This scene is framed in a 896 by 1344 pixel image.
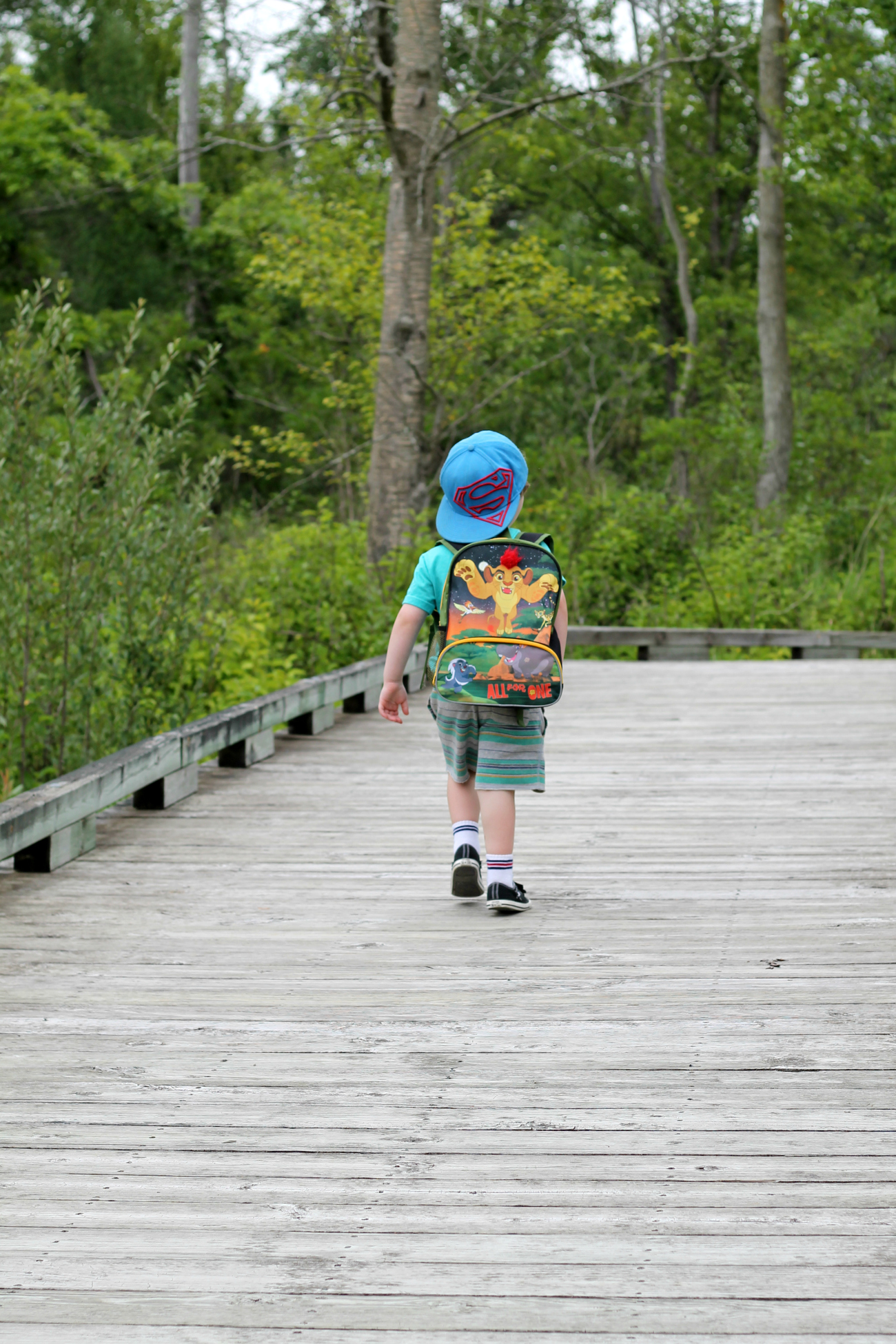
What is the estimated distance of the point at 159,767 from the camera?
6336 mm

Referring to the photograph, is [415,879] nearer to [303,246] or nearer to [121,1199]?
[121,1199]

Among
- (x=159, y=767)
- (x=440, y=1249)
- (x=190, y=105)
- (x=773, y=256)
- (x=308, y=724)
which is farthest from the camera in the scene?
(x=190, y=105)

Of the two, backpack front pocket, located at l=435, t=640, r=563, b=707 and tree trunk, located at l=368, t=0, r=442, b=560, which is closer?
backpack front pocket, located at l=435, t=640, r=563, b=707

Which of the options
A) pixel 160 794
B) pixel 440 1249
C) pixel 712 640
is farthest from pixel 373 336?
pixel 440 1249

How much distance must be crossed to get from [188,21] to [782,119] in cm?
1418

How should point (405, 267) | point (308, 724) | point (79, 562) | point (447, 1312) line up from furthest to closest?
1. point (405, 267)
2. point (308, 724)
3. point (79, 562)
4. point (447, 1312)

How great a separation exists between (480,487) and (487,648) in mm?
553

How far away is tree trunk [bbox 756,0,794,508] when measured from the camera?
21391 mm

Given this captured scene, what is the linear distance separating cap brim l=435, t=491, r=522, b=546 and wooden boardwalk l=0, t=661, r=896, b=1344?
1.27m

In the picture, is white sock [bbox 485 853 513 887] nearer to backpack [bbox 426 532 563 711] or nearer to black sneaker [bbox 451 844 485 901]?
black sneaker [bbox 451 844 485 901]

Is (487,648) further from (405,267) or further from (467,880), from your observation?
(405,267)

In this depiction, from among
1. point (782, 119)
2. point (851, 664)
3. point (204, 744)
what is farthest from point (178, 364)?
point (204, 744)

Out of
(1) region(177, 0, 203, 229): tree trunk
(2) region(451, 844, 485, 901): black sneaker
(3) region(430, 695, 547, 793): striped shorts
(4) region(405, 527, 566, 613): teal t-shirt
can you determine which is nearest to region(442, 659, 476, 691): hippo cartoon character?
(3) region(430, 695, 547, 793): striped shorts

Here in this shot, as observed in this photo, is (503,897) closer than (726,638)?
Yes
